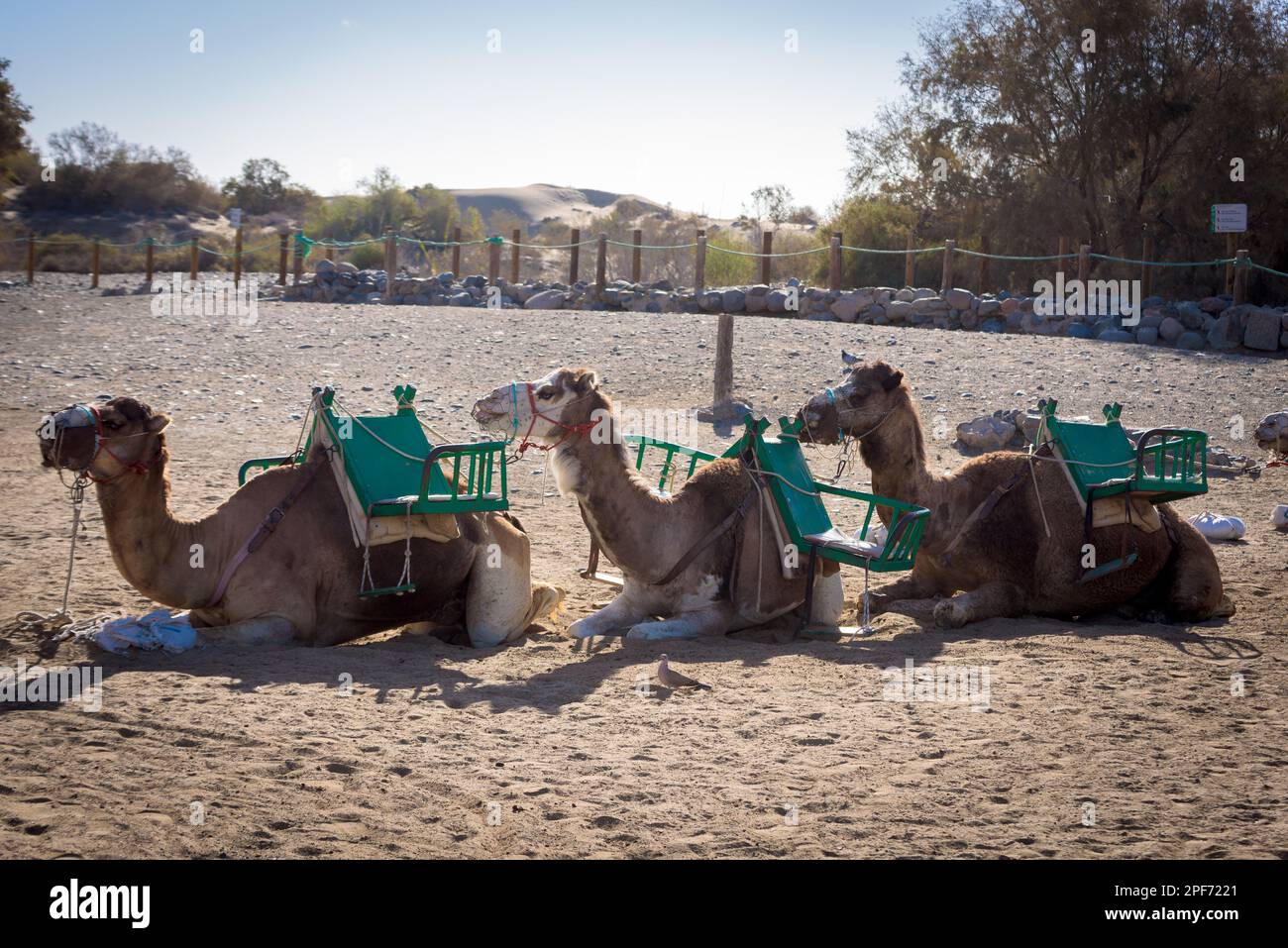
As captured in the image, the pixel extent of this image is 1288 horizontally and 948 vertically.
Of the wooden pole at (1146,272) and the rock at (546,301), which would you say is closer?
the rock at (546,301)

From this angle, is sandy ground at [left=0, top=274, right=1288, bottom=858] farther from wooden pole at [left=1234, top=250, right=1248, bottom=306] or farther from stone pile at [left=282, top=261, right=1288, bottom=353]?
wooden pole at [left=1234, top=250, right=1248, bottom=306]

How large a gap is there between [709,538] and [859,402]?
57.7 inches

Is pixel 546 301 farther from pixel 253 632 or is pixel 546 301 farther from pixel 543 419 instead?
pixel 253 632

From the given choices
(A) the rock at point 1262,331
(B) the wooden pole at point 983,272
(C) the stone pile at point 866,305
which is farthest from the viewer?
(B) the wooden pole at point 983,272

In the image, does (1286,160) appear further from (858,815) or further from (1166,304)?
(858,815)

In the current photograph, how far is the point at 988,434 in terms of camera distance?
14.1m

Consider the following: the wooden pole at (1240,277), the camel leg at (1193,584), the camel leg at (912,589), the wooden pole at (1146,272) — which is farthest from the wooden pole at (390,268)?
the camel leg at (1193,584)

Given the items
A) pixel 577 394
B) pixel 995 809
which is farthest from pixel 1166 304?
pixel 995 809

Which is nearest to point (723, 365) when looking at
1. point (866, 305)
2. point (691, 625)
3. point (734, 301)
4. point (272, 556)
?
point (691, 625)

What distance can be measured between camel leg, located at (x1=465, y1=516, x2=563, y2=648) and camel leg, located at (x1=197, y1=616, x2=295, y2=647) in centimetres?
109

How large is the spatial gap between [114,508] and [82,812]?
2585mm

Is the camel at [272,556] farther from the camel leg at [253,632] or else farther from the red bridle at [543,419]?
the red bridle at [543,419]

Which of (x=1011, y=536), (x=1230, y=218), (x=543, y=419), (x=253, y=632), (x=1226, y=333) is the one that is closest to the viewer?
(x=253, y=632)

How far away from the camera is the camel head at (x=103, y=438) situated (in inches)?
244
